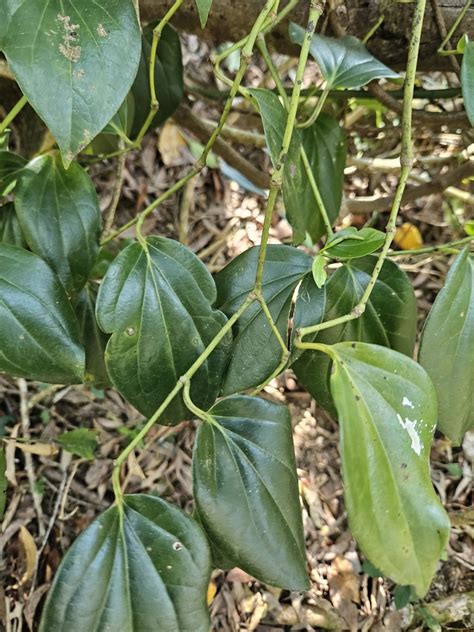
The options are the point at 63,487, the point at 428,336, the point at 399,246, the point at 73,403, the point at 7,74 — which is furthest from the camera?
the point at 399,246

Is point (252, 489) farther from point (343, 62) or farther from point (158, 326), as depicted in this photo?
point (343, 62)

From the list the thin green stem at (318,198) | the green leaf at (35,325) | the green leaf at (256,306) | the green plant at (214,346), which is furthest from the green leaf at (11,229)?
the thin green stem at (318,198)

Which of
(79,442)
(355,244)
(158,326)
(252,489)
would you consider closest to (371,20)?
(355,244)

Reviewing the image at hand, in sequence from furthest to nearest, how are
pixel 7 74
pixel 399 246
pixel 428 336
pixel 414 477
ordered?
pixel 399 246, pixel 7 74, pixel 428 336, pixel 414 477

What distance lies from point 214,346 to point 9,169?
33cm

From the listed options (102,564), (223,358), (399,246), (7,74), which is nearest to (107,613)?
(102,564)

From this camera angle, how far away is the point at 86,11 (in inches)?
19.8

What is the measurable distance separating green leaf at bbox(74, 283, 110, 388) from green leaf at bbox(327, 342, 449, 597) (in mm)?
337

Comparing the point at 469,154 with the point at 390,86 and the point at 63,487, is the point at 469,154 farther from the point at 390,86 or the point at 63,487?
the point at 63,487

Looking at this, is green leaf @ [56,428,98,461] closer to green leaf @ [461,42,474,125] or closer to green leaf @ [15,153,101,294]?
green leaf @ [15,153,101,294]

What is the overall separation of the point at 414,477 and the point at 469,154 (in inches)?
35.8

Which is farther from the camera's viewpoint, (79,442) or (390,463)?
(79,442)

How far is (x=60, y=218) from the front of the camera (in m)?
0.65

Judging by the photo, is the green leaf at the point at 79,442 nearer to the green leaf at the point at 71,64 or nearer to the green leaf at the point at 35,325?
the green leaf at the point at 35,325
